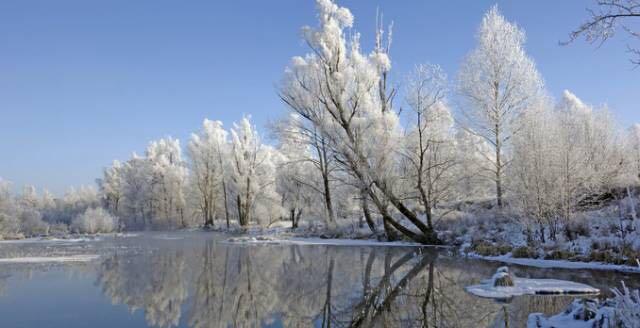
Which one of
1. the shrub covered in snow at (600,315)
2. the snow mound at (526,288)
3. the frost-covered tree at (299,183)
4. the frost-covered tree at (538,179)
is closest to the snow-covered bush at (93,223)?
→ the frost-covered tree at (299,183)

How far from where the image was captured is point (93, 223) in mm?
32562

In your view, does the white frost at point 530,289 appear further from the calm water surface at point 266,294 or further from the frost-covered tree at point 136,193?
the frost-covered tree at point 136,193

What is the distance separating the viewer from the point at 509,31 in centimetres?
1920

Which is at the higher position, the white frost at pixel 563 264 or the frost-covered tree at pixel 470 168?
the frost-covered tree at pixel 470 168

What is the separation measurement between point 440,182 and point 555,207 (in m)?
8.17

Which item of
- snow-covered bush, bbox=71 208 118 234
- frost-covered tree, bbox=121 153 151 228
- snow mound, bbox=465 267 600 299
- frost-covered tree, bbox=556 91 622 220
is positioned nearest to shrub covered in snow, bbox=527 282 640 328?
snow mound, bbox=465 267 600 299

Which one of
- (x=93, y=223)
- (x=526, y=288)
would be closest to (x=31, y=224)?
(x=93, y=223)

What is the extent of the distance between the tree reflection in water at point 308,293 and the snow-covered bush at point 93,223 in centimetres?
2248

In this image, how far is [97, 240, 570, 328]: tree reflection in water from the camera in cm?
582

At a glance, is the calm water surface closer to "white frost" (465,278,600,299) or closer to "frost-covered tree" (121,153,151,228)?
"white frost" (465,278,600,299)

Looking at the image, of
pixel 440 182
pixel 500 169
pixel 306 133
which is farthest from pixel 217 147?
pixel 500 169

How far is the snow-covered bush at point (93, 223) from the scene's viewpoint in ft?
106

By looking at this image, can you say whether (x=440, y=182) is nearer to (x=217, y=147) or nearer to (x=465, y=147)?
(x=465, y=147)

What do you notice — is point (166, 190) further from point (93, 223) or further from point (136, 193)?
point (93, 223)
